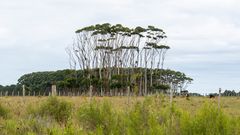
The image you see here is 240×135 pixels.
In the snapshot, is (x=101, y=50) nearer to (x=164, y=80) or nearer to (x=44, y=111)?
(x=164, y=80)

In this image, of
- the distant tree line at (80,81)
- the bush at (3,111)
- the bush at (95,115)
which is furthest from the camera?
the distant tree line at (80,81)

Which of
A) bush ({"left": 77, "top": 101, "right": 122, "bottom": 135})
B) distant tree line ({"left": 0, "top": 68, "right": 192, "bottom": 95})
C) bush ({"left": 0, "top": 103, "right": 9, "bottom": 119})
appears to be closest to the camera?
bush ({"left": 77, "top": 101, "right": 122, "bottom": 135})

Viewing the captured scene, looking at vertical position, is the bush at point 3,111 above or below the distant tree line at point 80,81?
below

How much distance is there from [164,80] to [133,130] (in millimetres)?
70762

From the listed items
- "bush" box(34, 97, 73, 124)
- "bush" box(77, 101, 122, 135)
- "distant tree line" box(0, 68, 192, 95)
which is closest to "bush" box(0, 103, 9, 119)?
"bush" box(34, 97, 73, 124)

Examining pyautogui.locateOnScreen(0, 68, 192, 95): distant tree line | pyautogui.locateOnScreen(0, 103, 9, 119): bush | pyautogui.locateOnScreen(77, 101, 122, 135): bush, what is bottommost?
pyautogui.locateOnScreen(0, 103, 9, 119): bush

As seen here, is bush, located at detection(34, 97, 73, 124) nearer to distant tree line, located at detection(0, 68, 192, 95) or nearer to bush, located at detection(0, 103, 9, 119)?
bush, located at detection(0, 103, 9, 119)

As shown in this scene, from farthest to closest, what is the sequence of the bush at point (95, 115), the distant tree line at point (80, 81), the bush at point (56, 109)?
the distant tree line at point (80, 81) → the bush at point (56, 109) → the bush at point (95, 115)

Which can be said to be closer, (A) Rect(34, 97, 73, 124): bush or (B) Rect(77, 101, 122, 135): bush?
(B) Rect(77, 101, 122, 135): bush

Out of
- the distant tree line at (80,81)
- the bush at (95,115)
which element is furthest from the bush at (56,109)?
the distant tree line at (80,81)

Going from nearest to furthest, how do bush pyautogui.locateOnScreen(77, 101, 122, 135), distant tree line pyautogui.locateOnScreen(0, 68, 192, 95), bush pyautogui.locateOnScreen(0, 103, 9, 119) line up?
bush pyautogui.locateOnScreen(77, 101, 122, 135) < bush pyautogui.locateOnScreen(0, 103, 9, 119) < distant tree line pyautogui.locateOnScreen(0, 68, 192, 95)

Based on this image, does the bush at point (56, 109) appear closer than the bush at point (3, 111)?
Yes

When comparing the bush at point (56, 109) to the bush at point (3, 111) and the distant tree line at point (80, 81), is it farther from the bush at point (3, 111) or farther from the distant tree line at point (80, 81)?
the distant tree line at point (80, 81)

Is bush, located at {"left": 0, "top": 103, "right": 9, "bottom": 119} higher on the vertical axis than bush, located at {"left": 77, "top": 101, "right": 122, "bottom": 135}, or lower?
lower
